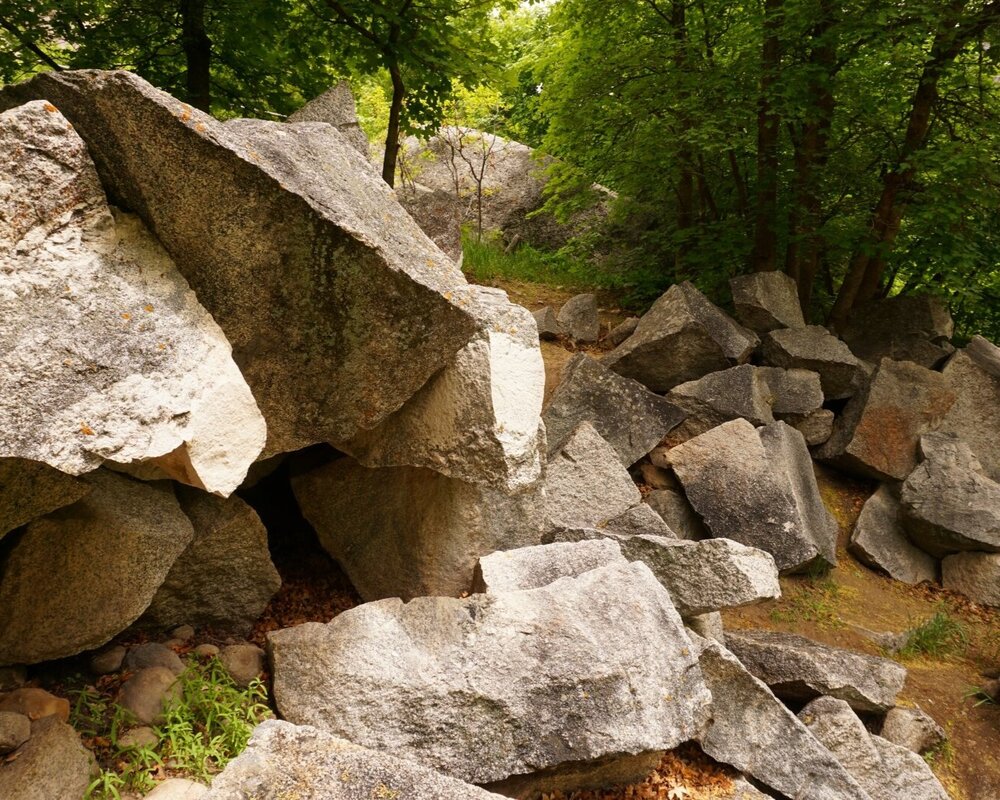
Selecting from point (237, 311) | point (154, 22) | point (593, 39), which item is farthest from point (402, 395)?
point (593, 39)

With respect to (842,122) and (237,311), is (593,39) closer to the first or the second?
(842,122)

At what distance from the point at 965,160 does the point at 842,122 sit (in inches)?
62.9

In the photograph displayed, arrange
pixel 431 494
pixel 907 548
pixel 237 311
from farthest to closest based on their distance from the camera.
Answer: pixel 907 548 < pixel 431 494 < pixel 237 311

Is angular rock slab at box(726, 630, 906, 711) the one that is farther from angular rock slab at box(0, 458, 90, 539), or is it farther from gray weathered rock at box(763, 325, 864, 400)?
angular rock slab at box(0, 458, 90, 539)

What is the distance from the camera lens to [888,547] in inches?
268

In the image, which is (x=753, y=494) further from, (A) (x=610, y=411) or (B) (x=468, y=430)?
(B) (x=468, y=430)

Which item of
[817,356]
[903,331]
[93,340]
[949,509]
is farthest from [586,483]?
[903,331]

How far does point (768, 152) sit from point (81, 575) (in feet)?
24.6

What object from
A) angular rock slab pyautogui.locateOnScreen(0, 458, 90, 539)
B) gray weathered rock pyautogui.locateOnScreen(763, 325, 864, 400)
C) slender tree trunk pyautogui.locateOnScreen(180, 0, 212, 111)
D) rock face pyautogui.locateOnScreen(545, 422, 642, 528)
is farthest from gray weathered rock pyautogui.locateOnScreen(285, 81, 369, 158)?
gray weathered rock pyautogui.locateOnScreen(763, 325, 864, 400)

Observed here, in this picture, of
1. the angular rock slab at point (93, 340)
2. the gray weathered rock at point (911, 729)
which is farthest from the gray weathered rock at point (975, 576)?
the angular rock slab at point (93, 340)

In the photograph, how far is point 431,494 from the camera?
13.6 ft

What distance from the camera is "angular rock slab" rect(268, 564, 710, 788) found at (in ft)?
9.91

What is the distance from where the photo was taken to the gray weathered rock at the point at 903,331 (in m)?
8.18

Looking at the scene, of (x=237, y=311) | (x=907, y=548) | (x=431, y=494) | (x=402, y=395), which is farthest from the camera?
(x=907, y=548)
